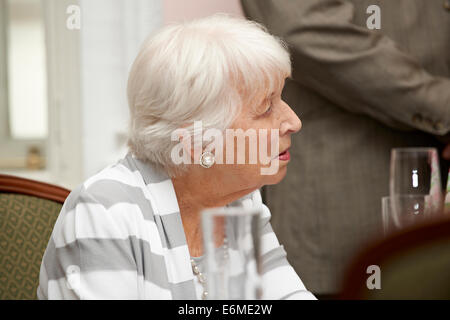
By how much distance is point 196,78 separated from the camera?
1.16m

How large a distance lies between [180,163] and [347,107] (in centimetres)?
71

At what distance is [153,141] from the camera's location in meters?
1.22

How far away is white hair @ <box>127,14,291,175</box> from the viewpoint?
1.17m

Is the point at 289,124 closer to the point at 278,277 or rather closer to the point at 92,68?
the point at 278,277

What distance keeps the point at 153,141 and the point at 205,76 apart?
6.5 inches

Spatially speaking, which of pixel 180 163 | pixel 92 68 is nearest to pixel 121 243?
pixel 180 163

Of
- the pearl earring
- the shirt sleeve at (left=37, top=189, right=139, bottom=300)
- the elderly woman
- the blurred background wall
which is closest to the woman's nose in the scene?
the elderly woman

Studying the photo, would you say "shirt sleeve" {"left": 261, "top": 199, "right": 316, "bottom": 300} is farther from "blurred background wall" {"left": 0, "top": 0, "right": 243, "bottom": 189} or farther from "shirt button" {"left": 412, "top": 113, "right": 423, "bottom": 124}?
"blurred background wall" {"left": 0, "top": 0, "right": 243, "bottom": 189}

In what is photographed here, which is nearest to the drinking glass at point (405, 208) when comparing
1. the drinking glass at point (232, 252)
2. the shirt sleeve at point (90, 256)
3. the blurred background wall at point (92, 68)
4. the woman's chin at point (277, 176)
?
the woman's chin at point (277, 176)

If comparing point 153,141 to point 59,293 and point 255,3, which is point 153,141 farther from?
point 255,3

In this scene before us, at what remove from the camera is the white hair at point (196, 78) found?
1.17m

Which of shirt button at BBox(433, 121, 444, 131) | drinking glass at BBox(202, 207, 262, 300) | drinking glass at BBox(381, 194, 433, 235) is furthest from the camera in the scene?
shirt button at BBox(433, 121, 444, 131)
